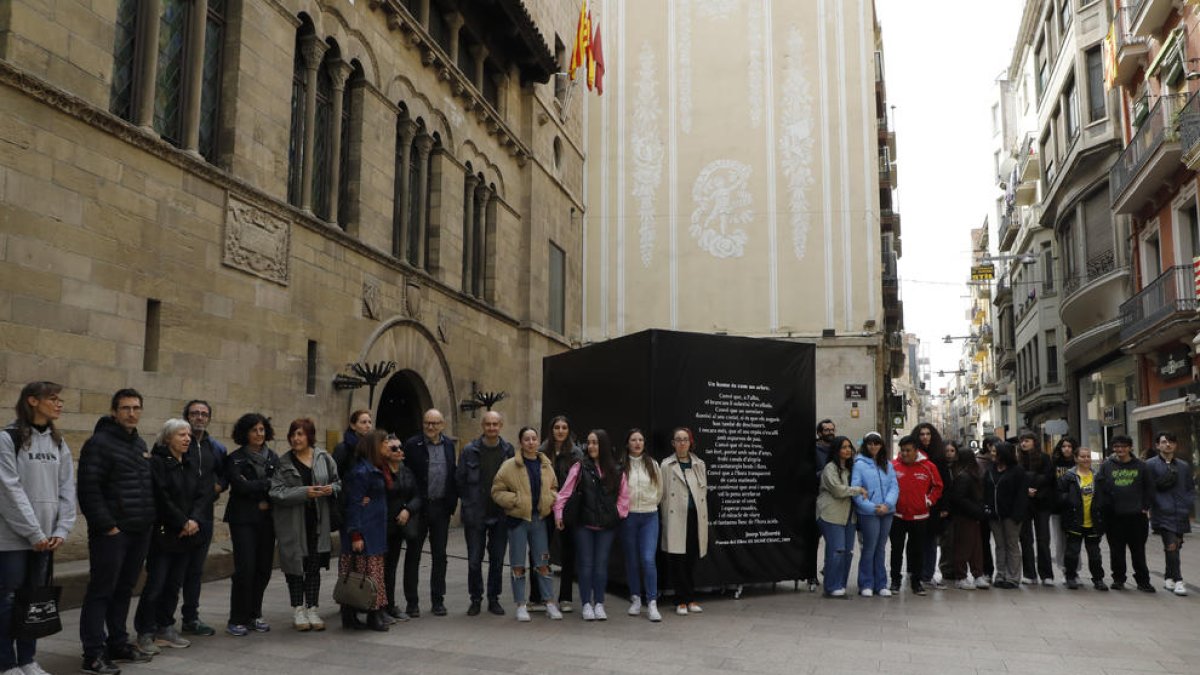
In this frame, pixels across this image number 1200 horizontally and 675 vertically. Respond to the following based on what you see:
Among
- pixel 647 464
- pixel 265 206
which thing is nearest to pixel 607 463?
pixel 647 464

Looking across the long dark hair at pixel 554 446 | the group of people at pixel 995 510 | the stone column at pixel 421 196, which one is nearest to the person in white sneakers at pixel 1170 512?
the group of people at pixel 995 510

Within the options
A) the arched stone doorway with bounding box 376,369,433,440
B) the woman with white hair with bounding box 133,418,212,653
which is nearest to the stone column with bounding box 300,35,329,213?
the arched stone doorway with bounding box 376,369,433,440

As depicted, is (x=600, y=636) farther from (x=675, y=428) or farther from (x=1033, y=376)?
(x=1033, y=376)

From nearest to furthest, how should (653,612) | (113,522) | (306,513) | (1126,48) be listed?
(113,522) < (306,513) < (653,612) < (1126,48)

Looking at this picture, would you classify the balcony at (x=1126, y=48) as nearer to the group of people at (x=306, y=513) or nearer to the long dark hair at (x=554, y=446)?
the group of people at (x=306, y=513)

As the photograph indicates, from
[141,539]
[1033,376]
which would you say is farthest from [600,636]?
[1033,376]

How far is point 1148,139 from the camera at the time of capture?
66.2 ft

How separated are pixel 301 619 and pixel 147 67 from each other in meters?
6.59

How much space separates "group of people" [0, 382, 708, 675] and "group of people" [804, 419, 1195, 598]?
6.82ft

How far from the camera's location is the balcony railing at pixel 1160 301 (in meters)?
18.4

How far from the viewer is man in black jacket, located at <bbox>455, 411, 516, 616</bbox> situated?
28.3 ft

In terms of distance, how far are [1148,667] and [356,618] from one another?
19.9 ft

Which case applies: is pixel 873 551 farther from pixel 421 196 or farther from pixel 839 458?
pixel 421 196

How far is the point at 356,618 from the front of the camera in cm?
763
